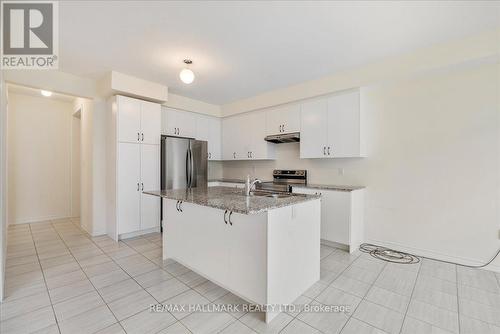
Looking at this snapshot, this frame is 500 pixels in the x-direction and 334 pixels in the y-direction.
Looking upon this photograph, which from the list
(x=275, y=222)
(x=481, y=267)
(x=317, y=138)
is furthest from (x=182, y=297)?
(x=481, y=267)

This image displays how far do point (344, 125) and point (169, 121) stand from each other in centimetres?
319

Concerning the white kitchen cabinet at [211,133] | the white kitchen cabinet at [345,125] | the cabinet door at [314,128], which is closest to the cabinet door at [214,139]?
the white kitchen cabinet at [211,133]

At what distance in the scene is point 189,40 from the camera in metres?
2.46

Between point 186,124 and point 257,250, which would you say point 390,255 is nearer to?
point 257,250

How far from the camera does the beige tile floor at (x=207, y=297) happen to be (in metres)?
1.65

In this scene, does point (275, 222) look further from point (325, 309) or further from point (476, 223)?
point (476, 223)

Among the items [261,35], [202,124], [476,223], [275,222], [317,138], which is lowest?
[476,223]

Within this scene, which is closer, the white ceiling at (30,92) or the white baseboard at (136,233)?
the white baseboard at (136,233)

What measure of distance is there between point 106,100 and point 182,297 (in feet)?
11.4

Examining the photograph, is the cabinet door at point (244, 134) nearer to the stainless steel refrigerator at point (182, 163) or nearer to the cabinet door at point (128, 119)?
the stainless steel refrigerator at point (182, 163)

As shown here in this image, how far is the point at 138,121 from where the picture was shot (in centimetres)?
366

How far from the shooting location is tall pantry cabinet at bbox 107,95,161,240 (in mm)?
3482

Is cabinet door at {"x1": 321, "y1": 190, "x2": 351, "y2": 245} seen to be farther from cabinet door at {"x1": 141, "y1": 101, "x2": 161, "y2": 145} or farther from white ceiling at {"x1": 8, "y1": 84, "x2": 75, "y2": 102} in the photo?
white ceiling at {"x1": 8, "y1": 84, "x2": 75, "y2": 102}

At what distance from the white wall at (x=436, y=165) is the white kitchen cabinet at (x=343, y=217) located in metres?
0.23
